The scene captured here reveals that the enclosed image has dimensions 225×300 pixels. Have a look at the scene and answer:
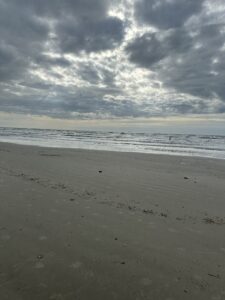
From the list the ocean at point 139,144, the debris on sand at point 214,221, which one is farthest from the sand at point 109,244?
the ocean at point 139,144

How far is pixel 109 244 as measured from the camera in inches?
170

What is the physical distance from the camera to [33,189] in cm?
779

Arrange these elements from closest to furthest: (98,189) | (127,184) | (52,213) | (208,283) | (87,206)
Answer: (208,283) < (52,213) < (87,206) < (98,189) < (127,184)

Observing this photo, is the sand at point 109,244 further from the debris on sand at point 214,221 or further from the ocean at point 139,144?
the ocean at point 139,144

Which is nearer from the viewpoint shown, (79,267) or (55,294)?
(55,294)

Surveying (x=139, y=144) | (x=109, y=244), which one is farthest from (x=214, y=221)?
(x=139, y=144)

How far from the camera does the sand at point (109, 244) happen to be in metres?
3.17

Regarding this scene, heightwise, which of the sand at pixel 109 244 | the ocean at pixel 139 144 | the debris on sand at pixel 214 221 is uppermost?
the sand at pixel 109 244

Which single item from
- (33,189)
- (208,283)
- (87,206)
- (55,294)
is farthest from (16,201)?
(208,283)

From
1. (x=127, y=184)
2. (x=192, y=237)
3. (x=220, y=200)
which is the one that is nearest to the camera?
(x=192, y=237)

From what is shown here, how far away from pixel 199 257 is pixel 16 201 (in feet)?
15.4

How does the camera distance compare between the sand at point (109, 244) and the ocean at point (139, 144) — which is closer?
the sand at point (109, 244)

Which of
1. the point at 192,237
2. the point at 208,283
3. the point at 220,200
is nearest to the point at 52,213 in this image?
the point at 192,237

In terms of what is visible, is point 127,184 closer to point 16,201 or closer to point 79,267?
point 16,201
